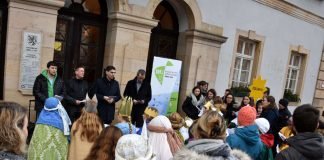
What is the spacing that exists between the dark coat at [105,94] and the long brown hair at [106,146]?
3359mm

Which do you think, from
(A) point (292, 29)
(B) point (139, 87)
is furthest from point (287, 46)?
(B) point (139, 87)

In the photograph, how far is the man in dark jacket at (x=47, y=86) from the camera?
5312 millimetres

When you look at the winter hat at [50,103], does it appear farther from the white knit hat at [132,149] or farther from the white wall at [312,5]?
the white wall at [312,5]

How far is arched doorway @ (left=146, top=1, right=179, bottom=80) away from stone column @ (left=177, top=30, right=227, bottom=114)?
0.75 ft

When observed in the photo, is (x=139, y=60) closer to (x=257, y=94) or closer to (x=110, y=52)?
(x=110, y=52)

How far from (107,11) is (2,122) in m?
6.12

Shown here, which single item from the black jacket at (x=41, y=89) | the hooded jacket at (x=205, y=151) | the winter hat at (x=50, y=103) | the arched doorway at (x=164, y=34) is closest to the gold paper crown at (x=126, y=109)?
the winter hat at (x=50, y=103)

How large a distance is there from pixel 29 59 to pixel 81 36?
5.24 ft

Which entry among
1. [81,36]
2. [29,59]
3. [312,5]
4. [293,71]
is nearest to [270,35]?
[293,71]

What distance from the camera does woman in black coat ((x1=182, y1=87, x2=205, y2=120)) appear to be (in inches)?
270

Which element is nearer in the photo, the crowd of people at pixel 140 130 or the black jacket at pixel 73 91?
the crowd of people at pixel 140 130

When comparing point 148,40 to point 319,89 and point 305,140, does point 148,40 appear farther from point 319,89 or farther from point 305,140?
point 319,89

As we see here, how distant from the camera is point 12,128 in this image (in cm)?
197

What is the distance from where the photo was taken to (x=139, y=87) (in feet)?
21.3
